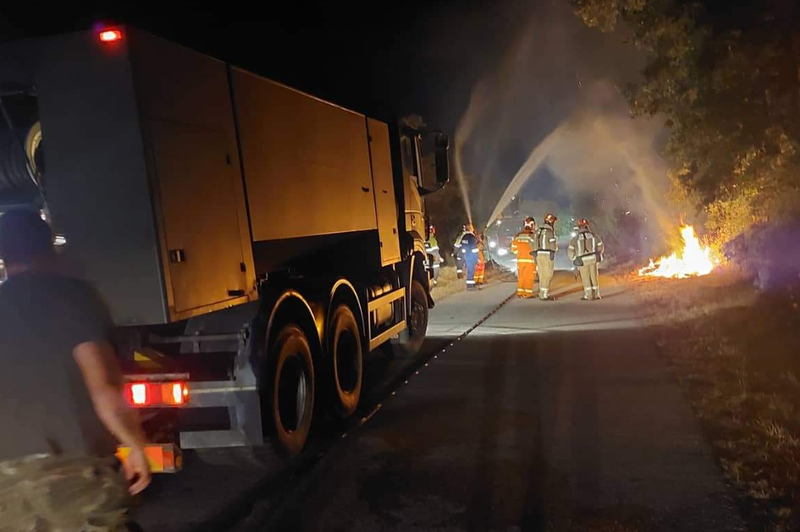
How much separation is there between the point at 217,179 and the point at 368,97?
4485mm

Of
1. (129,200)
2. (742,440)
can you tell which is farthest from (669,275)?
(129,200)

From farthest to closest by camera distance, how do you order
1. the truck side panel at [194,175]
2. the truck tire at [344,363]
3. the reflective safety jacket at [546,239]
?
the reflective safety jacket at [546,239]
the truck tire at [344,363]
the truck side panel at [194,175]

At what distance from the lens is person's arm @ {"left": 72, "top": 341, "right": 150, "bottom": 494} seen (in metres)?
2.68

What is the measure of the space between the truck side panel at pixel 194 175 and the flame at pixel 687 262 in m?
13.5

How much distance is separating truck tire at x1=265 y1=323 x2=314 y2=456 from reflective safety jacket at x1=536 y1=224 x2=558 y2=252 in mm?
9734

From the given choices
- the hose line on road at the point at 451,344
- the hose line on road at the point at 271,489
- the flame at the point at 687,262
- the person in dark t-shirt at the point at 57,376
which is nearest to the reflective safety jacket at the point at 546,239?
the hose line on road at the point at 451,344

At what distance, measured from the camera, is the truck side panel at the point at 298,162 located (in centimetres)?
572

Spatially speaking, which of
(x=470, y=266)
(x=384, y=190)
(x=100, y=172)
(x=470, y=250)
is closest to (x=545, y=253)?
(x=470, y=250)

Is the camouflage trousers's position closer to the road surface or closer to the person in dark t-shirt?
the person in dark t-shirt

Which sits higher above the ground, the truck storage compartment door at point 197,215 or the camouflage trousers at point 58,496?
the truck storage compartment door at point 197,215

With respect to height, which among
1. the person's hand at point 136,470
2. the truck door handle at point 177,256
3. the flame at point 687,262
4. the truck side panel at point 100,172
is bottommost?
the flame at point 687,262

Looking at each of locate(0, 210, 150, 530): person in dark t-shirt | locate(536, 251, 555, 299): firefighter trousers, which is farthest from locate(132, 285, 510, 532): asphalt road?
locate(536, 251, 555, 299): firefighter trousers

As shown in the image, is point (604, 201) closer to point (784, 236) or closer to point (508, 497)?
point (784, 236)

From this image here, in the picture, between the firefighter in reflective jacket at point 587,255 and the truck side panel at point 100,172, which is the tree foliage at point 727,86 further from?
the truck side panel at point 100,172
